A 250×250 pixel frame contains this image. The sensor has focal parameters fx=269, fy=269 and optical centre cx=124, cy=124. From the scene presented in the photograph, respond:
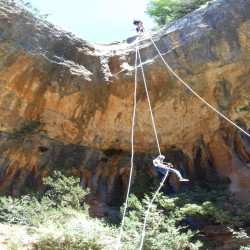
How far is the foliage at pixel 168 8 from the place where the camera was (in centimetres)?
1520

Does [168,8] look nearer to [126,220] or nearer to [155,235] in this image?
[126,220]

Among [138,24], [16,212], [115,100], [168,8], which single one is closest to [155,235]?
[16,212]

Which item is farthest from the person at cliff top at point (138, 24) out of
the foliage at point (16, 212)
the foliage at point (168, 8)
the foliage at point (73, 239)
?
the foliage at point (73, 239)

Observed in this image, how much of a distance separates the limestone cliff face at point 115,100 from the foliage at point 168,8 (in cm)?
348

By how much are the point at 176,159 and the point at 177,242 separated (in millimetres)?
6719

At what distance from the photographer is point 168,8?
17484mm

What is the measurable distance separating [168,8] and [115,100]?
855cm

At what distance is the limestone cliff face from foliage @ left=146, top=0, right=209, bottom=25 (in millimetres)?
3483

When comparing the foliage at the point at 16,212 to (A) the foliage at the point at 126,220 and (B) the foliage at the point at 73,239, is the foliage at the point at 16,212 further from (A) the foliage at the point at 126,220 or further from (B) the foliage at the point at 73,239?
(B) the foliage at the point at 73,239

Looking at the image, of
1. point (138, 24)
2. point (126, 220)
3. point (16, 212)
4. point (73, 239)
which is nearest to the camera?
point (73, 239)

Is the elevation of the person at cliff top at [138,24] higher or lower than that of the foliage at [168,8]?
lower

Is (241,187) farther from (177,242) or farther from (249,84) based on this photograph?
(177,242)

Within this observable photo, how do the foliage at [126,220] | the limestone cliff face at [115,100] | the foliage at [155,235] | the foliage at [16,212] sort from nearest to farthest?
the foliage at [126,220], the foliage at [155,235], the foliage at [16,212], the limestone cliff face at [115,100]

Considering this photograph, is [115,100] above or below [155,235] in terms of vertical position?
above
